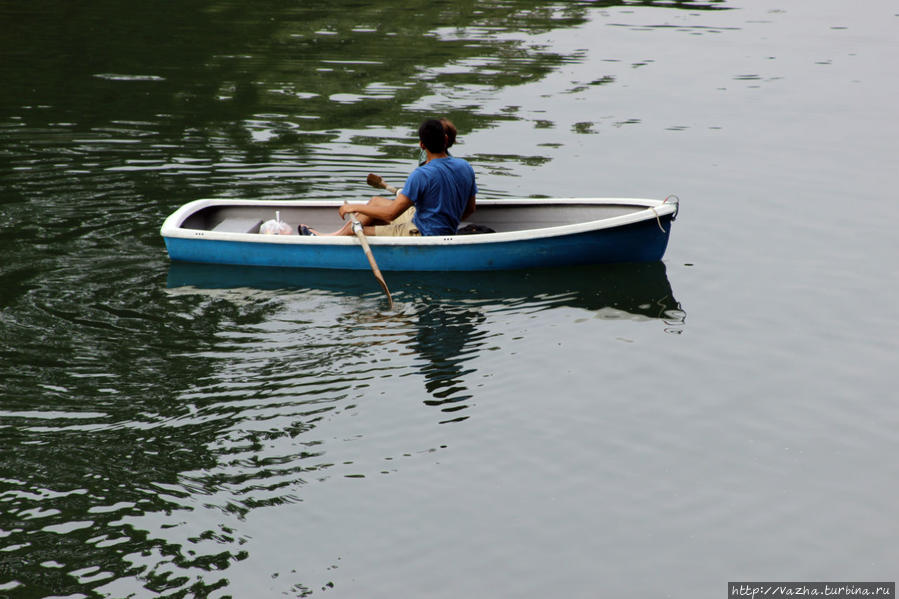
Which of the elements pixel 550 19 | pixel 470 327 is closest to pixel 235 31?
pixel 550 19

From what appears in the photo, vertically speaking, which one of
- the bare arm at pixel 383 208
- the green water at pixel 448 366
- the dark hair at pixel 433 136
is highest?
the dark hair at pixel 433 136

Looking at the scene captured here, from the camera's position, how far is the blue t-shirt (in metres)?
10.2

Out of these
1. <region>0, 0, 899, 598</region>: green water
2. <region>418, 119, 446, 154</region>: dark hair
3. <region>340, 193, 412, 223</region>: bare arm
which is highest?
<region>418, 119, 446, 154</region>: dark hair

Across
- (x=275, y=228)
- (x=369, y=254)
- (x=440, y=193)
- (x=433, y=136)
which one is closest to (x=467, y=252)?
(x=440, y=193)

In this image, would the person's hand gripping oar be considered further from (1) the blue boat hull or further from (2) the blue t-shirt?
(2) the blue t-shirt

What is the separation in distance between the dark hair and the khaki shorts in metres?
0.91

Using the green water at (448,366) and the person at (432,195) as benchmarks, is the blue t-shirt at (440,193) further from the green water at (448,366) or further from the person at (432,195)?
the green water at (448,366)

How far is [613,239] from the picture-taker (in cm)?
1007

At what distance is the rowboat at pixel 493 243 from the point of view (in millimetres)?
9977

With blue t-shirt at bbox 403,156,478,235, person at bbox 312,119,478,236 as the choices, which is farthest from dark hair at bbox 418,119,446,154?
blue t-shirt at bbox 403,156,478,235

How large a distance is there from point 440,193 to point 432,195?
85 mm

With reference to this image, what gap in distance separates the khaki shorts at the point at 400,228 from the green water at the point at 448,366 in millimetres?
695

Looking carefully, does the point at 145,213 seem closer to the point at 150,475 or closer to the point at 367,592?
the point at 150,475

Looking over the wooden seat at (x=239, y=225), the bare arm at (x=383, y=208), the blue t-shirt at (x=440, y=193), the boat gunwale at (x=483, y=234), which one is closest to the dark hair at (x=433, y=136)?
the blue t-shirt at (x=440, y=193)
